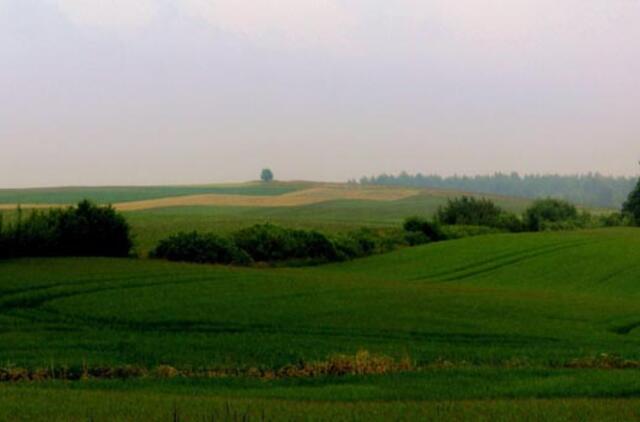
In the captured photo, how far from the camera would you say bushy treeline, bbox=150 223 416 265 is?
2003 inches

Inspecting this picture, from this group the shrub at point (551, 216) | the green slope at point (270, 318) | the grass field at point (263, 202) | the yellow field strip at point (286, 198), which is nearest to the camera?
the green slope at point (270, 318)

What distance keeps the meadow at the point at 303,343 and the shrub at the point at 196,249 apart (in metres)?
9.41

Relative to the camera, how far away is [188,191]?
454 ft

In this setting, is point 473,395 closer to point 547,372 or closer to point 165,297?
point 547,372

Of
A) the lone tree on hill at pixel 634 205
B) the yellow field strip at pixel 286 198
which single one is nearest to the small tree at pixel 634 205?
the lone tree on hill at pixel 634 205

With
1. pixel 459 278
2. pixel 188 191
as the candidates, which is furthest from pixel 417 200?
pixel 459 278

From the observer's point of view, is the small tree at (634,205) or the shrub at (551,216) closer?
the shrub at (551,216)

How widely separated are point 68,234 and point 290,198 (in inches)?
3173

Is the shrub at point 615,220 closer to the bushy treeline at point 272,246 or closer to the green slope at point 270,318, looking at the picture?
the bushy treeline at point 272,246

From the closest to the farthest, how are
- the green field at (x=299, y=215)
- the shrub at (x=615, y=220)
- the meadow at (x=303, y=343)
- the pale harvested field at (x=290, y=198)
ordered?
1. the meadow at (x=303, y=343)
2. the green field at (x=299, y=215)
3. the shrub at (x=615, y=220)
4. the pale harvested field at (x=290, y=198)

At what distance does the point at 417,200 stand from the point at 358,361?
110 meters

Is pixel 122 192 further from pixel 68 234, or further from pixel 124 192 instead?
pixel 68 234

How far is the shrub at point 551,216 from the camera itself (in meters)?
82.1

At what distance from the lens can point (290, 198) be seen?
406 ft
